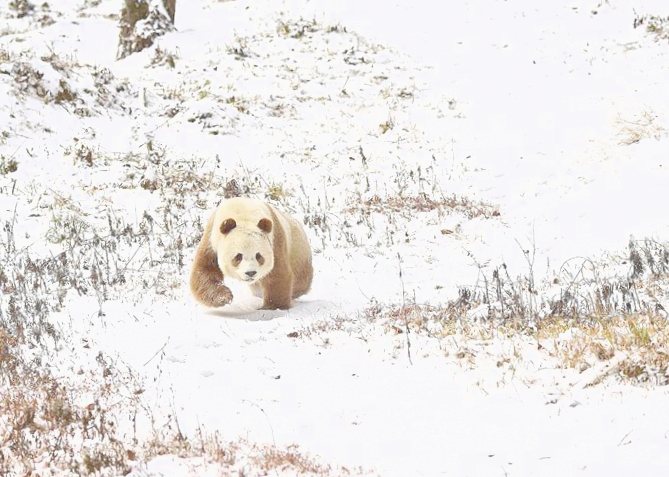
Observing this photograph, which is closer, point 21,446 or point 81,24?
point 21,446

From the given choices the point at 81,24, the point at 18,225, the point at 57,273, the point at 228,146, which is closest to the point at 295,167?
the point at 228,146

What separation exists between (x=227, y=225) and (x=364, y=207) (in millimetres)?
5216

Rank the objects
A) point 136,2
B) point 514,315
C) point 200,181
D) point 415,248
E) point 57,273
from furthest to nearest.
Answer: point 136,2
point 200,181
point 415,248
point 57,273
point 514,315

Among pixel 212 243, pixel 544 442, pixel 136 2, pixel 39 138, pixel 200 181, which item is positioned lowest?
pixel 544 442

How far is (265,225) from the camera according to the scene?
24.6ft

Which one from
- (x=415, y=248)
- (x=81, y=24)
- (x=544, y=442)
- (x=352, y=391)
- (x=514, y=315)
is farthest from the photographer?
(x=81, y=24)

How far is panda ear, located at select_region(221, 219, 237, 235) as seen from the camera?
7336mm

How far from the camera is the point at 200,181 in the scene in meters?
13.3

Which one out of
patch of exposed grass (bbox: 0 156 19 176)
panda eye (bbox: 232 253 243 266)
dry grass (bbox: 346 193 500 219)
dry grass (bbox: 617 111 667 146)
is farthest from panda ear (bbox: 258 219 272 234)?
dry grass (bbox: 617 111 667 146)

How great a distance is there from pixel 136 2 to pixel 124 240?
11.6m

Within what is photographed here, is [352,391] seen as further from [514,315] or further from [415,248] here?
[415,248]

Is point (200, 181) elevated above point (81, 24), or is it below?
below

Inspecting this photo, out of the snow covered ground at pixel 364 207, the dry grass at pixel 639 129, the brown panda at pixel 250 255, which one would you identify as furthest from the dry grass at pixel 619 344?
the dry grass at pixel 639 129

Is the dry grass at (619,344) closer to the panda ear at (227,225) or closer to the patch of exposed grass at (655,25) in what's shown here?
the panda ear at (227,225)
